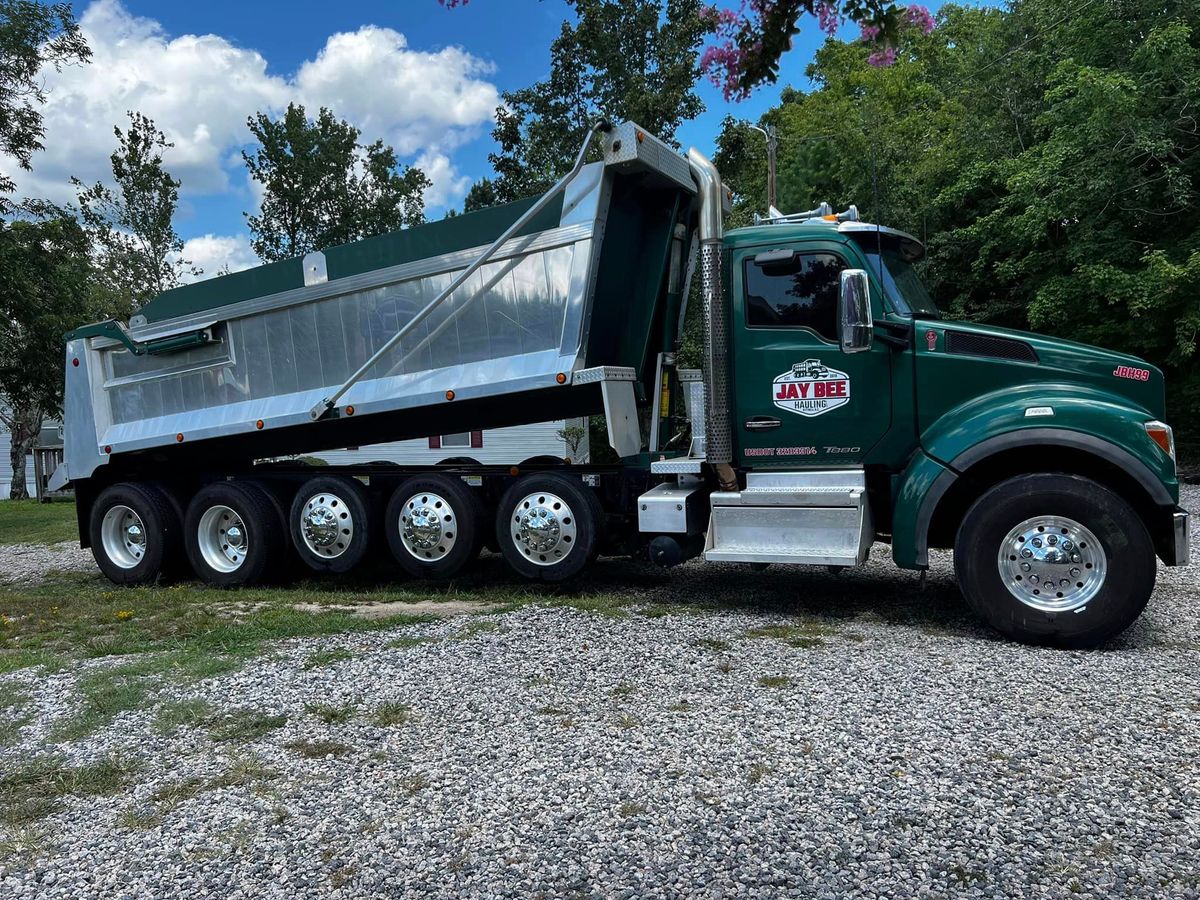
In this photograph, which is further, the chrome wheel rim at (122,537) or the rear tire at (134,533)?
the chrome wheel rim at (122,537)

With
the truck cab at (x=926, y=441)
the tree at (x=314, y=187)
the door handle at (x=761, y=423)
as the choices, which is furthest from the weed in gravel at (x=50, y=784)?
the tree at (x=314, y=187)

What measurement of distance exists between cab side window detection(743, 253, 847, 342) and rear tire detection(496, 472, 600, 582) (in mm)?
1879

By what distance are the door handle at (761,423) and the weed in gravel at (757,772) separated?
3153 millimetres

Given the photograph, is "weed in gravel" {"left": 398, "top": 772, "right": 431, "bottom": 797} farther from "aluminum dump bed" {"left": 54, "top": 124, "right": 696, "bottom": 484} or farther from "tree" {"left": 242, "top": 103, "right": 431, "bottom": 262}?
"tree" {"left": 242, "top": 103, "right": 431, "bottom": 262}

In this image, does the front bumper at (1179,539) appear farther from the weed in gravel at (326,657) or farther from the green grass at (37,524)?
the green grass at (37,524)

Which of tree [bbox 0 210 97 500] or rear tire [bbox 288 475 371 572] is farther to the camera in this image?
tree [bbox 0 210 97 500]

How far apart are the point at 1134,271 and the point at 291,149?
2162 centimetres

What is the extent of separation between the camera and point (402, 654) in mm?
5254

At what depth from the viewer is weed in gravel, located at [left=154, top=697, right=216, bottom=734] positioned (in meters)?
4.18

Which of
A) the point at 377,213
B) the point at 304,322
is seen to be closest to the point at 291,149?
the point at 377,213

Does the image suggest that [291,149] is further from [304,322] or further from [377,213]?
[304,322]

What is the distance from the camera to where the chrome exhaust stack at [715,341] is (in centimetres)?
620

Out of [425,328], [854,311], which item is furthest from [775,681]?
Answer: [425,328]

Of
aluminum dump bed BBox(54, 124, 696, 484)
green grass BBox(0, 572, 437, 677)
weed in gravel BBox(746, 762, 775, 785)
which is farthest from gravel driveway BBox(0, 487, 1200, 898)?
aluminum dump bed BBox(54, 124, 696, 484)
